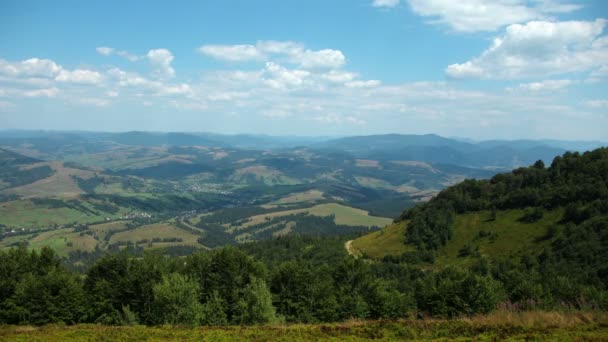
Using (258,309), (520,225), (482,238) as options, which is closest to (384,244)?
(482,238)

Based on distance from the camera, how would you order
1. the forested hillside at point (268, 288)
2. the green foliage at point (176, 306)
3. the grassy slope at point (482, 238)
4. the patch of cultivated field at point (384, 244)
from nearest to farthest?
the green foliage at point (176, 306), the forested hillside at point (268, 288), the grassy slope at point (482, 238), the patch of cultivated field at point (384, 244)

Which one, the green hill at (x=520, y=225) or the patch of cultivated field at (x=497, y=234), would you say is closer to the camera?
the green hill at (x=520, y=225)

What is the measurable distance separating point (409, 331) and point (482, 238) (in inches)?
5024

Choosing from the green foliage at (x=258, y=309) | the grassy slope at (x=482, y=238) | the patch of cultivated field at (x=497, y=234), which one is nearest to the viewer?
the green foliage at (x=258, y=309)

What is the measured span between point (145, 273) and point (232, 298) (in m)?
12.8

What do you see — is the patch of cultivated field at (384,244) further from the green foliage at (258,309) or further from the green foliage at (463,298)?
the green foliage at (258,309)

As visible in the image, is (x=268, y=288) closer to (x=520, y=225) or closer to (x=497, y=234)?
(x=497, y=234)

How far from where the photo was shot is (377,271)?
126 meters

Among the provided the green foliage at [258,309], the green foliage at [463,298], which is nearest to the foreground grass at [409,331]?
the green foliage at [258,309]

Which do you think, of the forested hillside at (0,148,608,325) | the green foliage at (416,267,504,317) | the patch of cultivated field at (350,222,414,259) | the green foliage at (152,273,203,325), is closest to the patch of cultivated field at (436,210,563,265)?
the forested hillside at (0,148,608,325)

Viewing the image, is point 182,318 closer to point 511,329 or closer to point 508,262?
point 511,329

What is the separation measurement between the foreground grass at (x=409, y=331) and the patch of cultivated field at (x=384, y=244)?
→ 4840 inches

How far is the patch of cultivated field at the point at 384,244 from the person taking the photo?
153875 millimetres

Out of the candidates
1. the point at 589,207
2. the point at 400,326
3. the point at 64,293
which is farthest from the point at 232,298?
the point at 589,207
